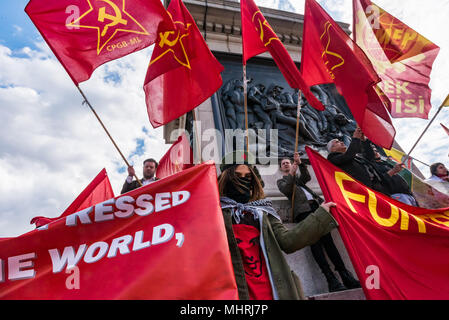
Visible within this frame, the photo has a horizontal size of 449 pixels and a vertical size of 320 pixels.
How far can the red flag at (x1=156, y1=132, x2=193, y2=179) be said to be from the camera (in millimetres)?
5105

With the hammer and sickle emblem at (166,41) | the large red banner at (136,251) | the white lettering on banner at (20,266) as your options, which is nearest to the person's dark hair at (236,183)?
the large red banner at (136,251)

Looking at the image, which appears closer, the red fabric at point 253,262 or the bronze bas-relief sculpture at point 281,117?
the red fabric at point 253,262

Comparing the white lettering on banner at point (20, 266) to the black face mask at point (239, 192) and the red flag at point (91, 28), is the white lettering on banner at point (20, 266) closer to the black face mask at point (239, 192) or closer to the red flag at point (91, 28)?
the black face mask at point (239, 192)

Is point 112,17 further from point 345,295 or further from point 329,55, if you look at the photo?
point 345,295

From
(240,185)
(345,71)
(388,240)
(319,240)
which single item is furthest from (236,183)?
(345,71)

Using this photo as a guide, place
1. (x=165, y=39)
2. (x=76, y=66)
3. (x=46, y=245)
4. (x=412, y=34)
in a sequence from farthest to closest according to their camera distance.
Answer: (x=412, y=34) → (x=165, y=39) → (x=76, y=66) → (x=46, y=245)

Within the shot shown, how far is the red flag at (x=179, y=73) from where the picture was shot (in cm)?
405

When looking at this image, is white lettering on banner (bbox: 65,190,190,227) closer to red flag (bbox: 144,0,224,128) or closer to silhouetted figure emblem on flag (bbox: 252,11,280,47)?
red flag (bbox: 144,0,224,128)

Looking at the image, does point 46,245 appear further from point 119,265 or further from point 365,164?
point 365,164

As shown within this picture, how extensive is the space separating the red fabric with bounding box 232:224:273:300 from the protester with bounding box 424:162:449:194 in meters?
4.21

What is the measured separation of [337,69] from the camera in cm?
431
